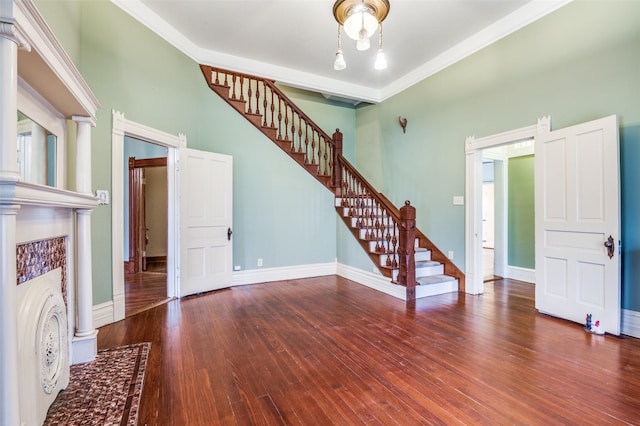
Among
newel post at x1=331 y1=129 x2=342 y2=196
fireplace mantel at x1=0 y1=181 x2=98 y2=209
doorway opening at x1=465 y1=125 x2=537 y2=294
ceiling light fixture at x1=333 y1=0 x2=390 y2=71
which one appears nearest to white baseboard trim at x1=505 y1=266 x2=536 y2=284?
doorway opening at x1=465 y1=125 x2=537 y2=294

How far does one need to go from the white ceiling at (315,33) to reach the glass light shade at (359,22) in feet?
3.43

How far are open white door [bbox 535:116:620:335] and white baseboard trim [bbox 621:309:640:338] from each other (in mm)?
124

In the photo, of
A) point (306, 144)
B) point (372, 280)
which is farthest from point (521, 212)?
point (306, 144)

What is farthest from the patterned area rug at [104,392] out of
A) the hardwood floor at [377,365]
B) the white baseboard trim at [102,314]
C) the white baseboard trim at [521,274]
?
the white baseboard trim at [521,274]

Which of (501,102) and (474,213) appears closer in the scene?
(501,102)

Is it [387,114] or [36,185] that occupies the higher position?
[387,114]

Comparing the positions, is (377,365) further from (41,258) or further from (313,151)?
(313,151)

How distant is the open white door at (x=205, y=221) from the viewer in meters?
4.16

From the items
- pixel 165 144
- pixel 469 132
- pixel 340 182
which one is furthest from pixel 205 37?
pixel 469 132

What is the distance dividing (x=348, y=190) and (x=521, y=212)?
122 inches

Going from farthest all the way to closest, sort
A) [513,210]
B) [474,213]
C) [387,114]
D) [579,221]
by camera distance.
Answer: [387,114], [513,210], [474,213], [579,221]

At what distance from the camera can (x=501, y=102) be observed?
12.7 ft

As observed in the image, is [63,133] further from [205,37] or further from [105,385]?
[205,37]

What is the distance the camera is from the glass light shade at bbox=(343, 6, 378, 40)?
2570 mm
